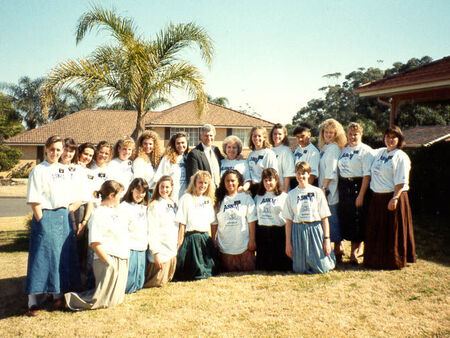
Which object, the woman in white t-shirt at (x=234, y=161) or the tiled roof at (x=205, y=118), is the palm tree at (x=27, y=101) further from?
the woman in white t-shirt at (x=234, y=161)

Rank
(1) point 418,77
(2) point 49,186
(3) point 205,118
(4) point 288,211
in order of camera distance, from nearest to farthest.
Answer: (2) point 49,186 → (4) point 288,211 → (1) point 418,77 → (3) point 205,118

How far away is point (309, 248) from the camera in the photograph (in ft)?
17.8

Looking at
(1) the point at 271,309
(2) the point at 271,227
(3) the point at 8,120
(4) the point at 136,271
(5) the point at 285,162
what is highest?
(3) the point at 8,120

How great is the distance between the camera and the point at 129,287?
4.91m

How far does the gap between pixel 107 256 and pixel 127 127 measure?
86.3ft

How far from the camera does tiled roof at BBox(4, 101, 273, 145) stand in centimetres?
2773

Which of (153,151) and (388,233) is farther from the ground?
(153,151)

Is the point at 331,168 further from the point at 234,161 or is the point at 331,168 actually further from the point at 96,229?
the point at 96,229

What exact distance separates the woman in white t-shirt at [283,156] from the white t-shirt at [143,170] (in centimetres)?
206

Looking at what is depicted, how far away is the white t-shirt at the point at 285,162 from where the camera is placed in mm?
6012

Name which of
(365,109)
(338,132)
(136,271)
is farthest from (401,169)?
(365,109)

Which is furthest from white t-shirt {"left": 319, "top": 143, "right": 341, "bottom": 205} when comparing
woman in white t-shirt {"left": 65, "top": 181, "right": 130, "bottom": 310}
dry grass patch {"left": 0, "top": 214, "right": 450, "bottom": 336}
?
woman in white t-shirt {"left": 65, "top": 181, "right": 130, "bottom": 310}

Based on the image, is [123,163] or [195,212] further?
[123,163]

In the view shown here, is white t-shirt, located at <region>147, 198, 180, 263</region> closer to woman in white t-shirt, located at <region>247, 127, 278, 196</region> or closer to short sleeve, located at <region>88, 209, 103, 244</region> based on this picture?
short sleeve, located at <region>88, 209, 103, 244</region>
